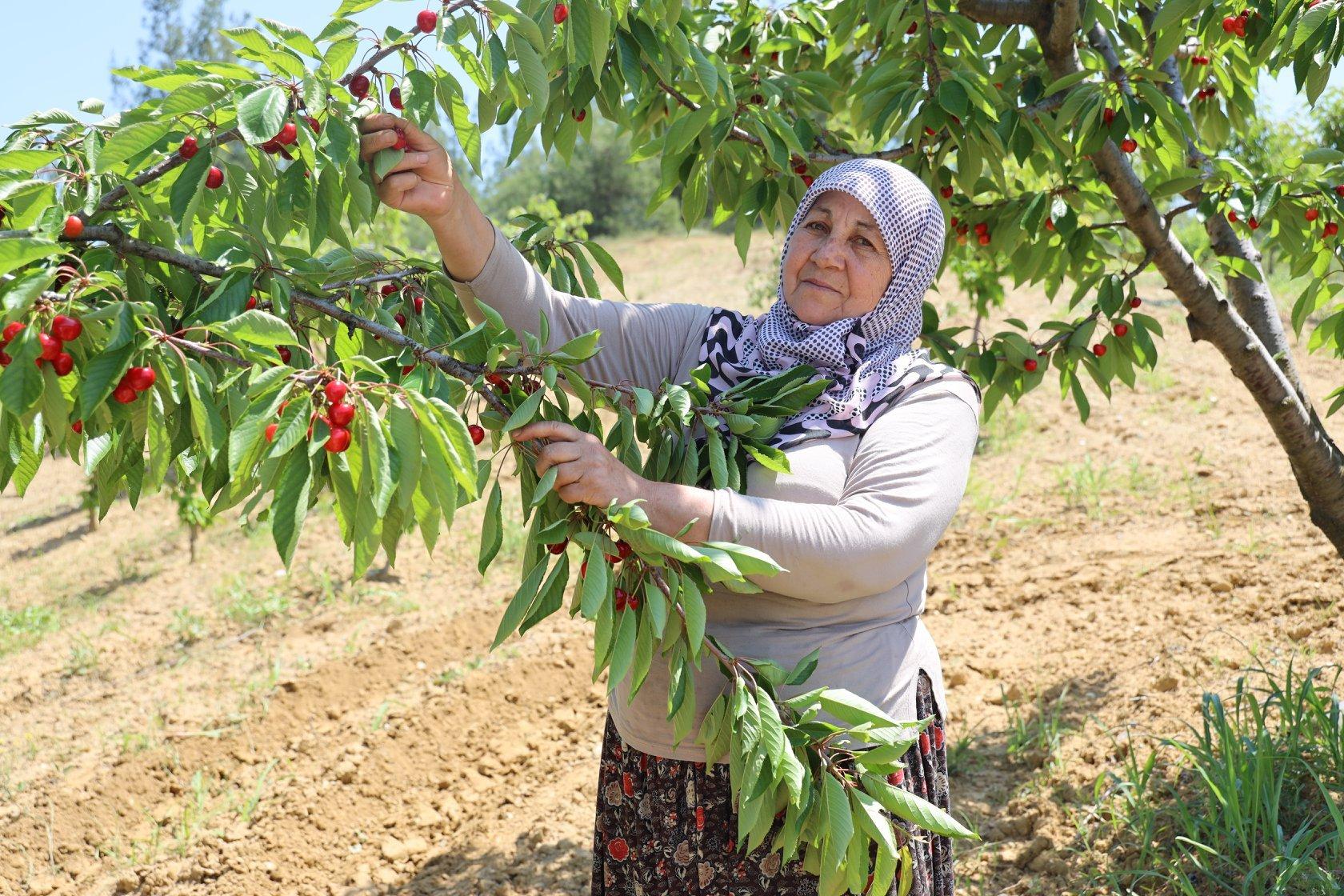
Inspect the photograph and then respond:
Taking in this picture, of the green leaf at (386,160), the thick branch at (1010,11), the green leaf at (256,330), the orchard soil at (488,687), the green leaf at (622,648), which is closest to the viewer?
the green leaf at (256,330)

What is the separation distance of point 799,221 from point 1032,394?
5.88m

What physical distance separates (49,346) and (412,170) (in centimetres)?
70

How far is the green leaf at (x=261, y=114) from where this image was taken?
49.4 inches

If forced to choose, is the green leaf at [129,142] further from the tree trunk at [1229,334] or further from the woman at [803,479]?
the tree trunk at [1229,334]

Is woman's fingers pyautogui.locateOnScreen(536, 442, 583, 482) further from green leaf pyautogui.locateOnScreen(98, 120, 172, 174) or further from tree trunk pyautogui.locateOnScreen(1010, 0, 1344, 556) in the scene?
tree trunk pyautogui.locateOnScreen(1010, 0, 1344, 556)

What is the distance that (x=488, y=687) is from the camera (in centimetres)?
404

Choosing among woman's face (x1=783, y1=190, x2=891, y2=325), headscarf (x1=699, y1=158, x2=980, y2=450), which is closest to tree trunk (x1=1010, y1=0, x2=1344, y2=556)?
headscarf (x1=699, y1=158, x2=980, y2=450)

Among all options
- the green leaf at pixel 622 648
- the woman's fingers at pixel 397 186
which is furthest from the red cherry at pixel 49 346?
the green leaf at pixel 622 648

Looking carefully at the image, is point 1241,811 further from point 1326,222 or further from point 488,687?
point 488,687

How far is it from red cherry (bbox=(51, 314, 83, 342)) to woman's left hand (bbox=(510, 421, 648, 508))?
552mm

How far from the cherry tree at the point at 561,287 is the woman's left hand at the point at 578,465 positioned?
0.05 m

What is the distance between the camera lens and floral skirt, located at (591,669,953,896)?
182cm

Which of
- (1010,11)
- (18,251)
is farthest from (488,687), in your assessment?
(18,251)

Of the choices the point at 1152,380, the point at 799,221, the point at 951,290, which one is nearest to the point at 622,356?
the point at 799,221
